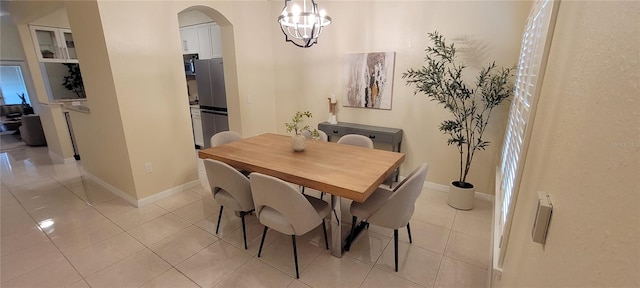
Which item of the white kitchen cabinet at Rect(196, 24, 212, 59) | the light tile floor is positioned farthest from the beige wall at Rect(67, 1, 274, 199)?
the white kitchen cabinet at Rect(196, 24, 212, 59)

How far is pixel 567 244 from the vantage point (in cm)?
57

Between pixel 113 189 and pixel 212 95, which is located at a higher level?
pixel 212 95

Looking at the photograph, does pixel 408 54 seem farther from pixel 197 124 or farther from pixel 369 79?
pixel 197 124

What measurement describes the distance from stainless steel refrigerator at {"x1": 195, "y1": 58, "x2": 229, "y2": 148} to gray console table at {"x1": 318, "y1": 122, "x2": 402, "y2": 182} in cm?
185

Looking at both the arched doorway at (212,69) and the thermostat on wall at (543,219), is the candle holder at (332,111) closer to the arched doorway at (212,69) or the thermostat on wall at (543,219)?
the arched doorway at (212,69)

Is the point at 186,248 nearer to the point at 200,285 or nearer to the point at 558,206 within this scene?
the point at 200,285

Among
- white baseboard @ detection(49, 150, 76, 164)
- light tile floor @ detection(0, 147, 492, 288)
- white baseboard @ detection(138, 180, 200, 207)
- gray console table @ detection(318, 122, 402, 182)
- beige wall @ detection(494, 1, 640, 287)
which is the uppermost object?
beige wall @ detection(494, 1, 640, 287)

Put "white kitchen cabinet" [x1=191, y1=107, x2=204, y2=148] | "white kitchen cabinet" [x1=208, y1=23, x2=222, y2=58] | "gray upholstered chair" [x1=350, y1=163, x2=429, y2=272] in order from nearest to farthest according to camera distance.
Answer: "gray upholstered chair" [x1=350, y1=163, x2=429, y2=272], "white kitchen cabinet" [x1=208, y1=23, x2=222, y2=58], "white kitchen cabinet" [x1=191, y1=107, x2=204, y2=148]

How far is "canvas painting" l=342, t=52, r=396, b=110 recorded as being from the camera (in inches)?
136

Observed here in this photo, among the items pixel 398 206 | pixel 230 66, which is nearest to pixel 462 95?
pixel 398 206

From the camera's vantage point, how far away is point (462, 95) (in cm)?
285

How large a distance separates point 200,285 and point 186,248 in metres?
0.51

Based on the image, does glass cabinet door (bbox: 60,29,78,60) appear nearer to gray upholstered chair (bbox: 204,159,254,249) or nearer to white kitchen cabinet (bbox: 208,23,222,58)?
white kitchen cabinet (bbox: 208,23,222,58)

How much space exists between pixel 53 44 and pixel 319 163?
564cm
